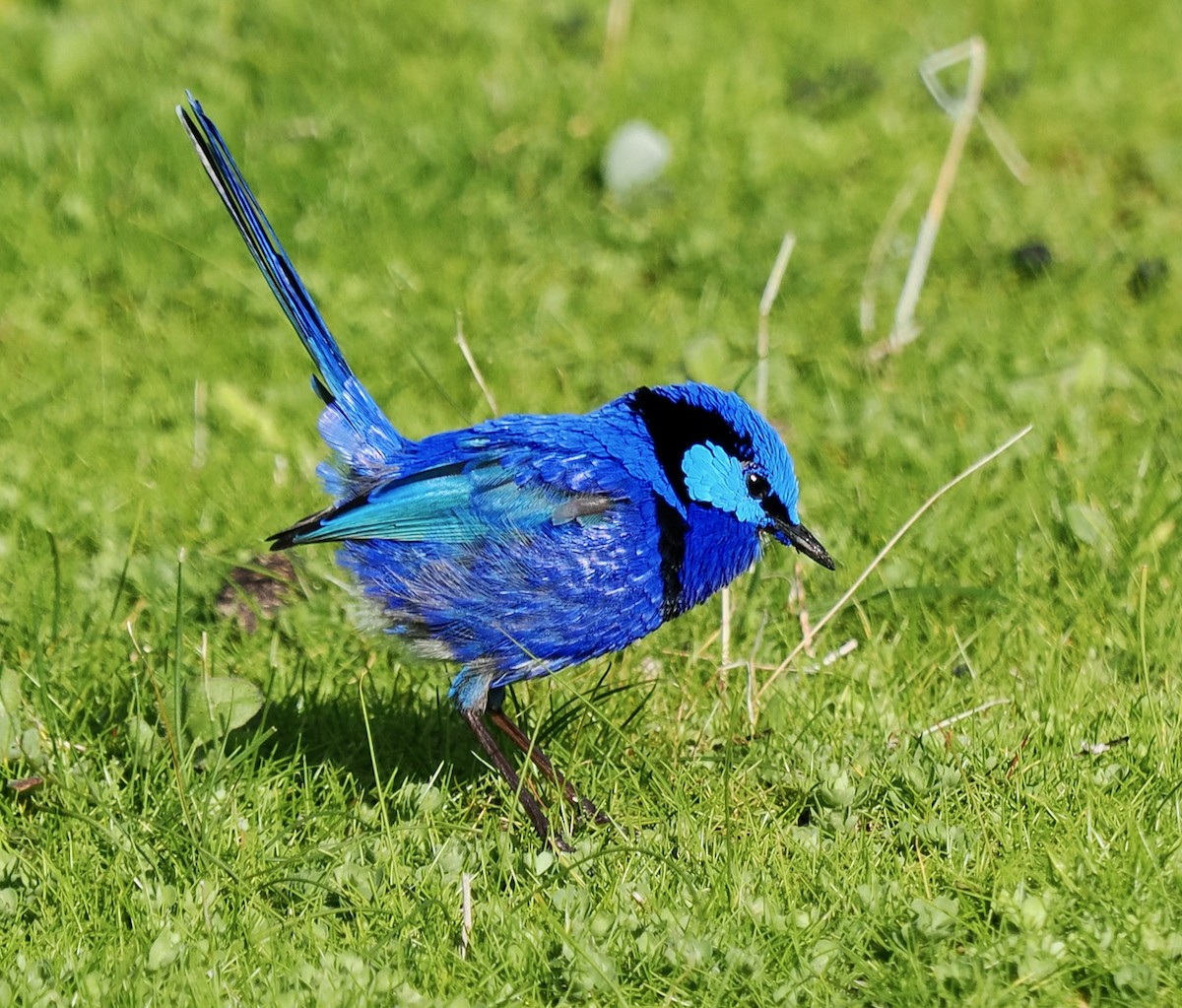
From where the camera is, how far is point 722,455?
12.1 feet

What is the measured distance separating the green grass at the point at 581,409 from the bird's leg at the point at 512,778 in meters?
0.07

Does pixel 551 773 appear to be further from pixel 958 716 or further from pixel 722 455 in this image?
pixel 958 716

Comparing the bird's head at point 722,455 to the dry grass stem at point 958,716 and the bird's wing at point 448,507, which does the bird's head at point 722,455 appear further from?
the dry grass stem at point 958,716

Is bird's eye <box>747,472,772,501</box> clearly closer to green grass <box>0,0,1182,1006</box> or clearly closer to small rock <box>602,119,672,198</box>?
green grass <box>0,0,1182,1006</box>

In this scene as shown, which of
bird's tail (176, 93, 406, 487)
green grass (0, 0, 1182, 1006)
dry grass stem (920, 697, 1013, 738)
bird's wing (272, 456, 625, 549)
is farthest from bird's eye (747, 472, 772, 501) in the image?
bird's tail (176, 93, 406, 487)

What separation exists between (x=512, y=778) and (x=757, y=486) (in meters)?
0.88

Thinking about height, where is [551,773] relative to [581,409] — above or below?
below

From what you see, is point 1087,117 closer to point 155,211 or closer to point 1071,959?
point 155,211

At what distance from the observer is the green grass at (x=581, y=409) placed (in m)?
3.15

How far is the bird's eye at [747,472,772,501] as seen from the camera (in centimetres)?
370

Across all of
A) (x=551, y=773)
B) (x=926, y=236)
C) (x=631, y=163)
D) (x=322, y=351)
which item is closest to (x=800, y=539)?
(x=551, y=773)

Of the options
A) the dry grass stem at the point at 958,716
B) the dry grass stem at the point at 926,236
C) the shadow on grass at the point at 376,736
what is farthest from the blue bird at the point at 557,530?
the dry grass stem at the point at 926,236

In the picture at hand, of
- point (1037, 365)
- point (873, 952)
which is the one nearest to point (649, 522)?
point (873, 952)

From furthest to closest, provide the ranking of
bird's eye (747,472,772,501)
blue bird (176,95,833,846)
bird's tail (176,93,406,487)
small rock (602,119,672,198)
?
small rock (602,119,672,198) < bird's tail (176,93,406,487) < bird's eye (747,472,772,501) < blue bird (176,95,833,846)
